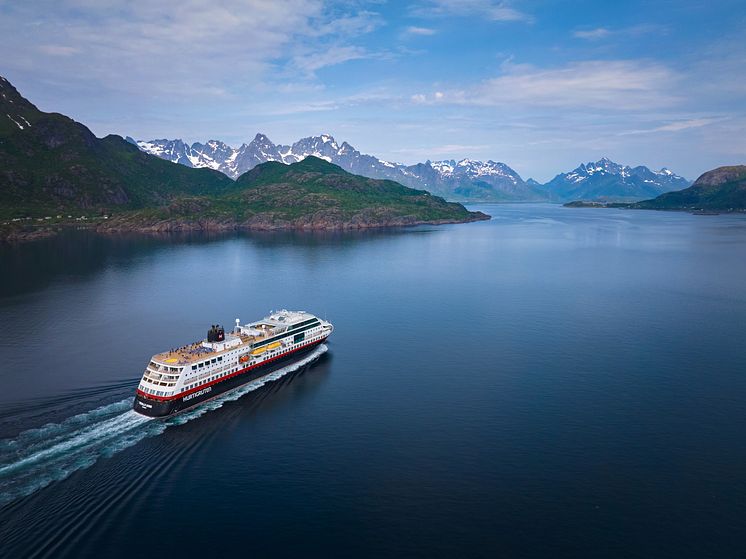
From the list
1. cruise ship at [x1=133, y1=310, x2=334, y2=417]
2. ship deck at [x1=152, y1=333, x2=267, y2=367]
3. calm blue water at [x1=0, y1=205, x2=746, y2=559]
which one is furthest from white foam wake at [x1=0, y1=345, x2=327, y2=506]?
ship deck at [x1=152, y1=333, x2=267, y2=367]

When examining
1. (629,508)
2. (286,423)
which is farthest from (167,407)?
(629,508)

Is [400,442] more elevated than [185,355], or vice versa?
[185,355]

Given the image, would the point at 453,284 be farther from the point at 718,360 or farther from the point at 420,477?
the point at 420,477

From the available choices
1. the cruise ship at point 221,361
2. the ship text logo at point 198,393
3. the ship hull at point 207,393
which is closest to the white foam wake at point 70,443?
the ship hull at point 207,393

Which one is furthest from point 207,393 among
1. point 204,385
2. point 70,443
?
point 70,443

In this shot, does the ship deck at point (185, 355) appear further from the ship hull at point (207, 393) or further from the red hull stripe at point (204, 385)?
the ship hull at point (207, 393)

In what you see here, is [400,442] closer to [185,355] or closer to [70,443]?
[185,355]

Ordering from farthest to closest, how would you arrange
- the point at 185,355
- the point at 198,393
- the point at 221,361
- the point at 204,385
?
the point at 221,361 < the point at 185,355 < the point at 204,385 < the point at 198,393
